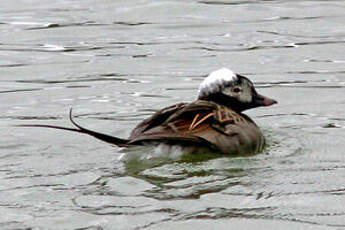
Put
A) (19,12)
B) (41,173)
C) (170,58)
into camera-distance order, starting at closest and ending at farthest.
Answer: (41,173) < (170,58) < (19,12)

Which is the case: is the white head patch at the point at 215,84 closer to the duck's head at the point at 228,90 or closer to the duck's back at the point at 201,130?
the duck's head at the point at 228,90

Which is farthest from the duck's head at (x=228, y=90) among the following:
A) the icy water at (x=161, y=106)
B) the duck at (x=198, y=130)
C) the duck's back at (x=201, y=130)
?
the duck's back at (x=201, y=130)

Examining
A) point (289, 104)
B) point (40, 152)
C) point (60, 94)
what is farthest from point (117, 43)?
point (40, 152)

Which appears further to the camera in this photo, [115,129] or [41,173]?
[115,129]

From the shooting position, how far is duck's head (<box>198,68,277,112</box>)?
926cm

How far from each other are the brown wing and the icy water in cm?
18

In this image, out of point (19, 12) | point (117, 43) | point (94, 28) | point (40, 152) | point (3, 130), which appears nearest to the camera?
point (40, 152)

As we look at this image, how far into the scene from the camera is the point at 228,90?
9297 mm

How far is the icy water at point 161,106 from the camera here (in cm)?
699

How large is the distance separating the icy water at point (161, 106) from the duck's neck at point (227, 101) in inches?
13.2

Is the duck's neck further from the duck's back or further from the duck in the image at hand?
the duck's back

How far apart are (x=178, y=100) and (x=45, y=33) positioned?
409cm

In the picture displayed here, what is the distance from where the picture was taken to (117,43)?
1396cm

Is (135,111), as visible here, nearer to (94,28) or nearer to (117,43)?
(117,43)
